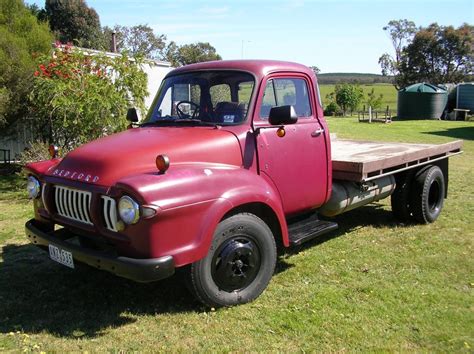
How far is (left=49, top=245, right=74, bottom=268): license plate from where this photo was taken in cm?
393

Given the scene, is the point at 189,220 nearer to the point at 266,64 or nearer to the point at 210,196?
the point at 210,196

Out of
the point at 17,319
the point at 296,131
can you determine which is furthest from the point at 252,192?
the point at 17,319

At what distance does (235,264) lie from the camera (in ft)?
13.5

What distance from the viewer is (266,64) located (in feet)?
15.9

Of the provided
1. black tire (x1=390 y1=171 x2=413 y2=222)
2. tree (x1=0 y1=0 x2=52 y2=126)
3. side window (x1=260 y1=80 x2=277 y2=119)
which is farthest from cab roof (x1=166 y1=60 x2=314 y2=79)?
tree (x1=0 y1=0 x2=52 y2=126)

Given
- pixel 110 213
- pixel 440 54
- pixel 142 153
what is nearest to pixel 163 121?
pixel 142 153

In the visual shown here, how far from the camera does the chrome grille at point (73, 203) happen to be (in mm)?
3893

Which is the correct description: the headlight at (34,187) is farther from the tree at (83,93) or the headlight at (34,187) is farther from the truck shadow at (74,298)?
the tree at (83,93)

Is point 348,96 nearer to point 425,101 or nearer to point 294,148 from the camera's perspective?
point 425,101

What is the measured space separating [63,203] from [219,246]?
1380mm

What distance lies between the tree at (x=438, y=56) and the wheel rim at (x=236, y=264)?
50.4 m

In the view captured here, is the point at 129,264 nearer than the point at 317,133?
Yes

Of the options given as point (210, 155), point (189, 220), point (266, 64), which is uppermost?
point (266, 64)

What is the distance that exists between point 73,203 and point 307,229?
7.59ft
